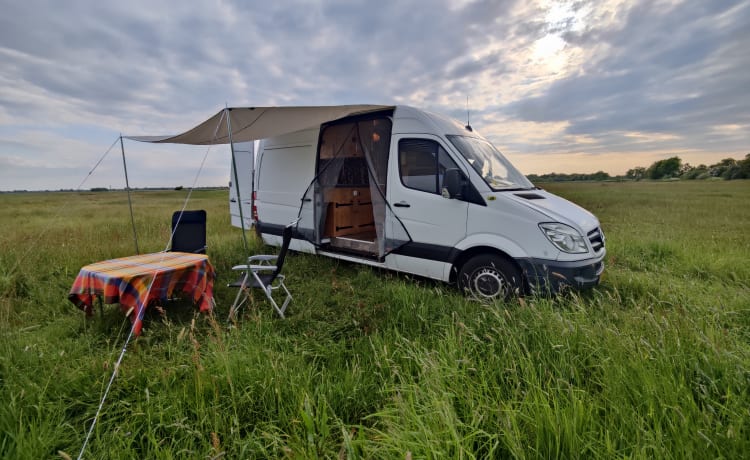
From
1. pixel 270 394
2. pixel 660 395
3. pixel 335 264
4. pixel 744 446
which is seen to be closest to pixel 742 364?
pixel 660 395

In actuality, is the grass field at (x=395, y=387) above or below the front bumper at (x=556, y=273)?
below

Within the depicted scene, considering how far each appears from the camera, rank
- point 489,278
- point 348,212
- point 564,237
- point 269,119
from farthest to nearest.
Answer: point 348,212
point 269,119
point 489,278
point 564,237

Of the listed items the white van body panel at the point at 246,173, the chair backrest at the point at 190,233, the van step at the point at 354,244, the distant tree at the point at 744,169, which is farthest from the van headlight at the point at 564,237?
the distant tree at the point at 744,169

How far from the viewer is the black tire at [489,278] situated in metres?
3.61

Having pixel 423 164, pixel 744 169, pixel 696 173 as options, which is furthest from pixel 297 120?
pixel 696 173

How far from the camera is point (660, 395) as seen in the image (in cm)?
171

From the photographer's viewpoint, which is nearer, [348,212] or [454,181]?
[454,181]

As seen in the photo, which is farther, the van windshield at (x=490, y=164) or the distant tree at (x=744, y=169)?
the distant tree at (x=744, y=169)

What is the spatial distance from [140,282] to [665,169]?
A: 75979mm

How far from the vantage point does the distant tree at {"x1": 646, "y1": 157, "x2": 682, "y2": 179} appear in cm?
→ 5453

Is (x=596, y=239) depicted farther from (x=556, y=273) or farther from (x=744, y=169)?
(x=744, y=169)

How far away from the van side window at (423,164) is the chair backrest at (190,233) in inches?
128

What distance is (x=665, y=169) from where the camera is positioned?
5788 cm

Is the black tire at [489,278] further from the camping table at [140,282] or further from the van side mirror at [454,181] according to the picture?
the camping table at [140,282]
